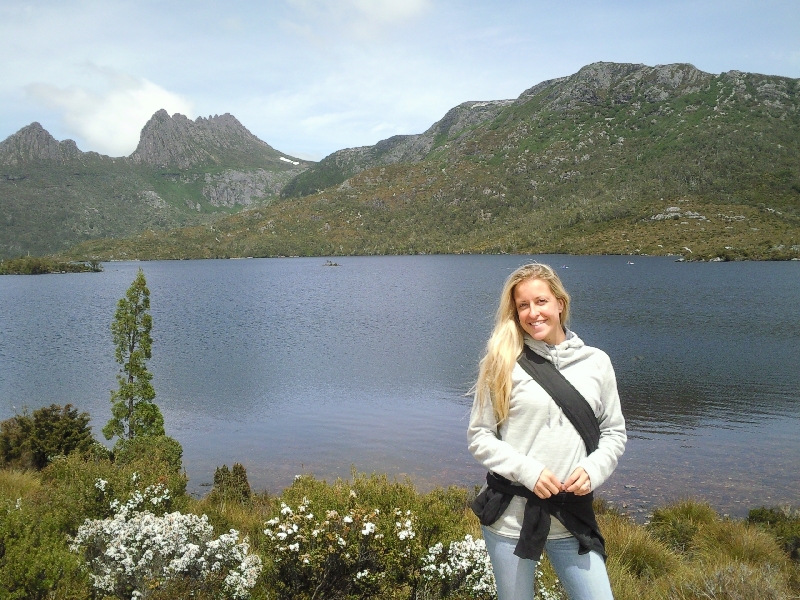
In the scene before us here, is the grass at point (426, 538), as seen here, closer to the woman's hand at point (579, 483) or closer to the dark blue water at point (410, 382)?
the woman's hand at point (579, 483)

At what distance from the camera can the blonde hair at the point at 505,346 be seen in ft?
10.0

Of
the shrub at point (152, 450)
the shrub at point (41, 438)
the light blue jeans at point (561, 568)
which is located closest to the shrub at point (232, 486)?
the shrub at point (152, 450)

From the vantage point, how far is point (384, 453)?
18078 mm

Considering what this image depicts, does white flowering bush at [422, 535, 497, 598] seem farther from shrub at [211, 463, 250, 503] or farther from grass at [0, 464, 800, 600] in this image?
shrub at [211, 463, 250, 503]

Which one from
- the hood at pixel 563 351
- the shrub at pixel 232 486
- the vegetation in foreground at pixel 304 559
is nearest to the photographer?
the hood at pixel 563 351

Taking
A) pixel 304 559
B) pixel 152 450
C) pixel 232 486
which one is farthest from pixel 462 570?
pixel 152 450

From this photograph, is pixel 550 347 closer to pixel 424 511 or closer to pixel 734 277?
pixel 424 511

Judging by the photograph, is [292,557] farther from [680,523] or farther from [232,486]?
[232,486]

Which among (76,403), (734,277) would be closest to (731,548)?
(76,403)

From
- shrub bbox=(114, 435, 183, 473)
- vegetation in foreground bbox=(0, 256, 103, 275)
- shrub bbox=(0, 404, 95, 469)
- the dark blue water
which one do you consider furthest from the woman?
vegetation in foreground bbox=(0, 256, 103, 275)

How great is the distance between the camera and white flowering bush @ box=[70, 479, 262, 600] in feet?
15.2

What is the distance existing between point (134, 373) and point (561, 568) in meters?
15.4

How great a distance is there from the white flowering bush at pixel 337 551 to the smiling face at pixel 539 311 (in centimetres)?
214

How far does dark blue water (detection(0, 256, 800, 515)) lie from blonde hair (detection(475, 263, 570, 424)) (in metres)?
7.12
